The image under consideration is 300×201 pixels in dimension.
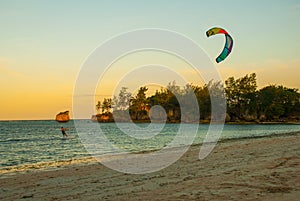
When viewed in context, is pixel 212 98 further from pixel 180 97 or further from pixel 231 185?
pixel 231 185

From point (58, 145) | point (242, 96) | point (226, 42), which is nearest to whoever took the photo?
point (226, 42)

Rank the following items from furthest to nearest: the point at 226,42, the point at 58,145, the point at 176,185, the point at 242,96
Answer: the point at 242,96, the point at 58,145, the point at 226,42, the point at 176,185

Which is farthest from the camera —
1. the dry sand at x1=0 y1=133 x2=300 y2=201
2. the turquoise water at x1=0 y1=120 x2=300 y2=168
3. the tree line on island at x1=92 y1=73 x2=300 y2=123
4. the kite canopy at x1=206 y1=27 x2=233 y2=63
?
the tree line on island at x1=92 y1=73 x2=300 y2=123

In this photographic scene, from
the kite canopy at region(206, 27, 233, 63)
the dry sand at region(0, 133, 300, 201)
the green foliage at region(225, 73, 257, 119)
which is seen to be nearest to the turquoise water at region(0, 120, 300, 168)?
the dry sand at region(0, 133, 300, 201)

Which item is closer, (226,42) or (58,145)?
(226,42)

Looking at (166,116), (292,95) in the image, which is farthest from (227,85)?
(166,116)

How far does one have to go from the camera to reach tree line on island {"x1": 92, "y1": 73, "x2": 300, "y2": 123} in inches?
4619

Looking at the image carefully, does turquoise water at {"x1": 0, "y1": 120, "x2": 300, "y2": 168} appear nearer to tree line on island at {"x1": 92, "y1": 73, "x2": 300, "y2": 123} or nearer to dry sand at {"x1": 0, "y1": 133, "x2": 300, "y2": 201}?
dry sand at {"x1": 0, "y1": 133, "x2": 300, "y2": 201}

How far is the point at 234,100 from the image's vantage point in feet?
400

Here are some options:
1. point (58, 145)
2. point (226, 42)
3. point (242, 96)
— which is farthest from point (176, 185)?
point (242, 96)

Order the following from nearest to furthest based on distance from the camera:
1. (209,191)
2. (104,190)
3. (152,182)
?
1. (209,191)
2. (104,190)
3. (152,182)

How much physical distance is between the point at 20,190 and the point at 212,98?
11985 cm

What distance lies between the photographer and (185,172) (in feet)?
43.0

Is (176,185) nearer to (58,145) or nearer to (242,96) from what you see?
(58,145)
